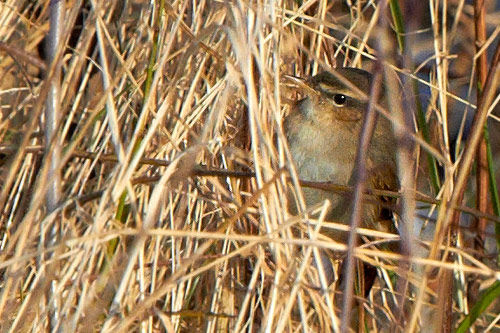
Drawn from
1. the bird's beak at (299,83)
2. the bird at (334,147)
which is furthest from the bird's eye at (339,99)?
the bird's beak at (299,83)

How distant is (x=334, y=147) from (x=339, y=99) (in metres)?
0.14

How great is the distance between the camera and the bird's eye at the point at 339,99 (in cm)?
237

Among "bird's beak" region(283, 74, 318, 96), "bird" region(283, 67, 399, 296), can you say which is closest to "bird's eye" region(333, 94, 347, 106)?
"bird" region(283, 67, 399, 296)

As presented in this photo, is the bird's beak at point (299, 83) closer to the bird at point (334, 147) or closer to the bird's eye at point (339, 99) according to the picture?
the bird at point (334, 147)

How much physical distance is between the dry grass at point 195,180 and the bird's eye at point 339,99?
10 cm

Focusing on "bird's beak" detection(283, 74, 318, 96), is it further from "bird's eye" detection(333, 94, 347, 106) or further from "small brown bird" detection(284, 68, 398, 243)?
"bird's eye" detection(333, 94, 347, 106)

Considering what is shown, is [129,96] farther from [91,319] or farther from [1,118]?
[91,319]

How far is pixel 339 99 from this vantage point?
2.39 m

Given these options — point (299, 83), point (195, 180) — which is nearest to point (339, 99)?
point (299, 83)

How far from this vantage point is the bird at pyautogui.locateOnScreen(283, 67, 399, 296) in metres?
2.27

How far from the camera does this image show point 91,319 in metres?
1.15

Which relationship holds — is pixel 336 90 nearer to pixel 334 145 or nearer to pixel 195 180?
pixel 334 145

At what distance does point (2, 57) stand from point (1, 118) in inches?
6.6

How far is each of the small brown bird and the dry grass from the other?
90mm
